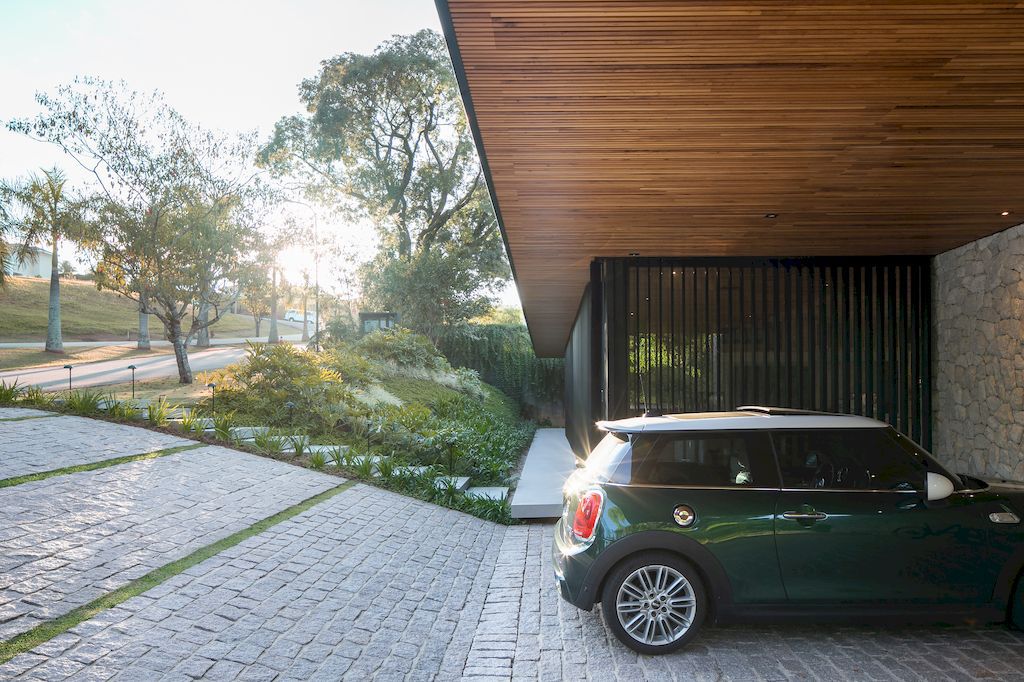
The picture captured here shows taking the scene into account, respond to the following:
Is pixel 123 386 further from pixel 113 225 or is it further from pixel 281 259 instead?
pixel 281 259

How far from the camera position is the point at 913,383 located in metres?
8.95

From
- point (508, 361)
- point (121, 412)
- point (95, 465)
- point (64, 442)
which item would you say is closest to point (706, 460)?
point (95, 465)

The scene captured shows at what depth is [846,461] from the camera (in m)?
4.61

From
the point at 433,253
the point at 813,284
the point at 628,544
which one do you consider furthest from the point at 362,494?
the point at 433,253

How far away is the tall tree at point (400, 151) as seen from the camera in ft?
98.1

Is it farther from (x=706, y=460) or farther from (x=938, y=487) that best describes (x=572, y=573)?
(x=938, y=487)

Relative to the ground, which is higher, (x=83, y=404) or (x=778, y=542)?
(x=83, y=404)

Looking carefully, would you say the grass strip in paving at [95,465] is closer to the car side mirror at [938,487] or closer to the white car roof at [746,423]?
the white car roof at [746,423]

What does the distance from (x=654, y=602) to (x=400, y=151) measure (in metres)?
29.5

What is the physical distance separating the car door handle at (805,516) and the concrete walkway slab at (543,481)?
4.08 meters

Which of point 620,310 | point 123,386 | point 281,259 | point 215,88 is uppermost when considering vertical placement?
point 215,88

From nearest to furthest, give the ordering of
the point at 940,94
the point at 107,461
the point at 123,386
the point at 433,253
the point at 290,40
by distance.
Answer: the point at 940,94, the point at 107,461, the point at 123,386, the point at 290,40, the point at 433,253

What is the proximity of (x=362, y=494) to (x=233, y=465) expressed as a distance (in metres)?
1.68

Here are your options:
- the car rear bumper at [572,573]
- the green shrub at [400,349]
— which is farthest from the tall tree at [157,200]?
the car rear bumper at [572,573]
